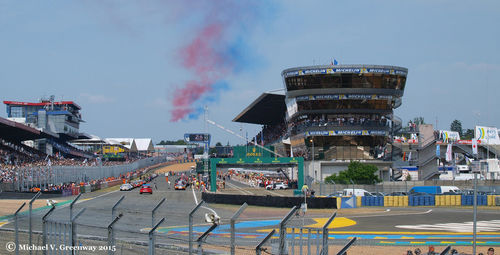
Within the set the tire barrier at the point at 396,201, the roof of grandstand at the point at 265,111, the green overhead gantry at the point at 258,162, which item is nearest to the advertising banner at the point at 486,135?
the roof of grandstand at the point at 265,111

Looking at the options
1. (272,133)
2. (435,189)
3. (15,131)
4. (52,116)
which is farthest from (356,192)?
(52,116)

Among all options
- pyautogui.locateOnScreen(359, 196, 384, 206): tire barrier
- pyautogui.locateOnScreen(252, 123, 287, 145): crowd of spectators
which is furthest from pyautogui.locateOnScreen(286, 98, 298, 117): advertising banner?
pyautogui.locateOnScreen(359, 196, 384, 206): tire barrier

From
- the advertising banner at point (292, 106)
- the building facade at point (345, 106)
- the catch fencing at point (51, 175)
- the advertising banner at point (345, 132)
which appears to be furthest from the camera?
the advertising banner at point (292, 106)

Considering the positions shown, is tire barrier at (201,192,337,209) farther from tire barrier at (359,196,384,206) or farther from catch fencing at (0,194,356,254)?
catch fencing at (0,194,356,254)

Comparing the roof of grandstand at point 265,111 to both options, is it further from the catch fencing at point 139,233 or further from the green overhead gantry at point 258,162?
the catch fencing at point 139,233

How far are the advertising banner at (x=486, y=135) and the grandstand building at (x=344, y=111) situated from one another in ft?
60.3

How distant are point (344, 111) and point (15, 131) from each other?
1808 inches

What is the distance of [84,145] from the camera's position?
15912 centimetres

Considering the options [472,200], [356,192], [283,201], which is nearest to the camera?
[283,201]

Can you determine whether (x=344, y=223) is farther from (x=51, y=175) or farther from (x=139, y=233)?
(x=51, y=175)

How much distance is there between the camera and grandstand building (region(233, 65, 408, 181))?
70.1 metres

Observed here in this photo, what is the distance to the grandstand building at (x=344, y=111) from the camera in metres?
70.1

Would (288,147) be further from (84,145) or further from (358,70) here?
(84,145)

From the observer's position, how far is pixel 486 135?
3533 inches
